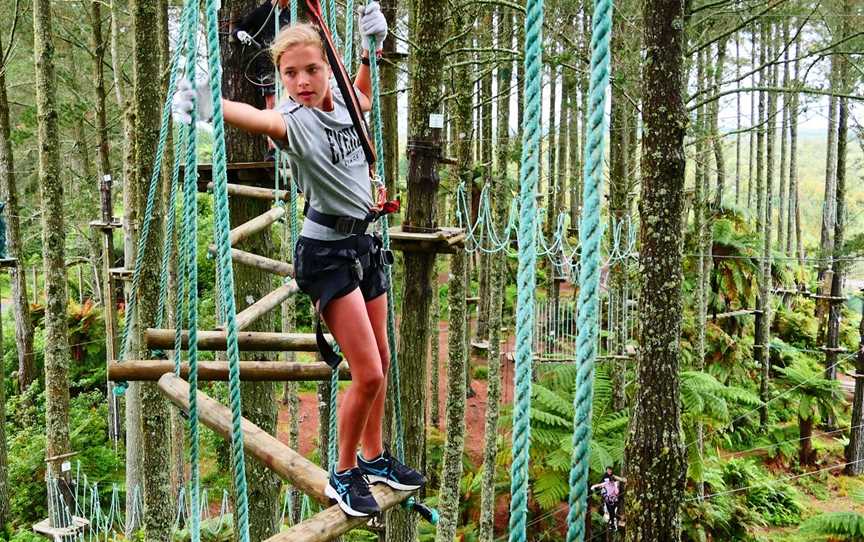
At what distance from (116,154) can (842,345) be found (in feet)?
52.6

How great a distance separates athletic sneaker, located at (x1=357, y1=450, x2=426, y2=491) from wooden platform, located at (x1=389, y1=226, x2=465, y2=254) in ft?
3.84

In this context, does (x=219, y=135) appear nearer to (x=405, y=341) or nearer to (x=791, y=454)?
(x=405, y=341)

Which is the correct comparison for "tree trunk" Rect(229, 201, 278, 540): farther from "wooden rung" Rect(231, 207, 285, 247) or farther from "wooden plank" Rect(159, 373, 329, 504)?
"wooden plank" Rect(159, 373, 329, 504)

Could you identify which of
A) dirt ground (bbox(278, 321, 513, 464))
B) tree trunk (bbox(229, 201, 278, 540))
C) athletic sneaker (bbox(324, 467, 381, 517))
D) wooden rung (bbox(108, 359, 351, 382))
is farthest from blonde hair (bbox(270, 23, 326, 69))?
dirt ground (bbox(278, 321, 513, 464))

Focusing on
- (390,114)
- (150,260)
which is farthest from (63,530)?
(390,114)

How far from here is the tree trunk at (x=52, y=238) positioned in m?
5.39

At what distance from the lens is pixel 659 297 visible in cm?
346

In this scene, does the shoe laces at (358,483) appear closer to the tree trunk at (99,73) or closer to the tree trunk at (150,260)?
the tree trunk at (150,260)

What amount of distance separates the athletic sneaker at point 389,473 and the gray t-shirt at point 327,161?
2.34 feet

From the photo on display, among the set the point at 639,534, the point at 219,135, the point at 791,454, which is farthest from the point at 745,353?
the point at 219,135

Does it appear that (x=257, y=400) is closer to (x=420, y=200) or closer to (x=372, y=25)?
(x=420, y=200)

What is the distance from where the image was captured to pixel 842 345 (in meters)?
12.5

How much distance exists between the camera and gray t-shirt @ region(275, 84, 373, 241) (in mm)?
1706

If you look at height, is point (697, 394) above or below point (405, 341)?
below
